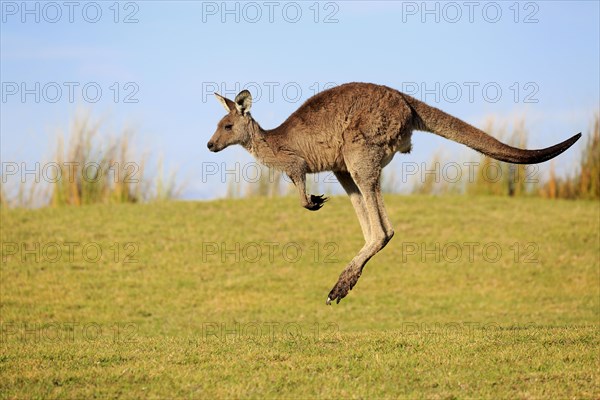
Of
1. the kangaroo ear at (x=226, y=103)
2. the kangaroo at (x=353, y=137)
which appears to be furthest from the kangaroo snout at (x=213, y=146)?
the kangaroo ear at (x=226, y=103)

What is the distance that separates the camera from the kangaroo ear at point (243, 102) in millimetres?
9156

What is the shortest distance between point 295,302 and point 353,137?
7300mm

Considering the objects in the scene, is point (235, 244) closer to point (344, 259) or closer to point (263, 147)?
point (344, 259)

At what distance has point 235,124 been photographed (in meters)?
9.16

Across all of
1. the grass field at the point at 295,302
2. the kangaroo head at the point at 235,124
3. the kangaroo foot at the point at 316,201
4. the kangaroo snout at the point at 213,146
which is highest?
the kangaroo head at the point at 235,124

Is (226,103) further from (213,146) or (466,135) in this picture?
(466,135)

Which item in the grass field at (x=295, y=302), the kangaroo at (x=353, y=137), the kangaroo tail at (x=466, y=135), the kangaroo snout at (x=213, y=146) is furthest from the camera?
the kangaroo snout at (x=213, y=146)

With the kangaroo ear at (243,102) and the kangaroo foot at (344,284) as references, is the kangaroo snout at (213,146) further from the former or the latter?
the kangaroo foot at (344,284)

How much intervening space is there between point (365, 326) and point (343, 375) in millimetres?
6849

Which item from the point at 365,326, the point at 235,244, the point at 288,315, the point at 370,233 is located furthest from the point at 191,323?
the point at 370,233

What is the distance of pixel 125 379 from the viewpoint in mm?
7133

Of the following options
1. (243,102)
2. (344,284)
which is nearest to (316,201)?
(344,284)

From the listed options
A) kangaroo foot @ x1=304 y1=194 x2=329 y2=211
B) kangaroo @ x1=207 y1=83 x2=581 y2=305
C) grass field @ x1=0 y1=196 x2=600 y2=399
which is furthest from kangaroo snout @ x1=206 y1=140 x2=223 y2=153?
grass field @ x1=0 y1=196 x2=600 y2=399

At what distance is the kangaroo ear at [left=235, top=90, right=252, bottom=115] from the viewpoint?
9.16 meters
